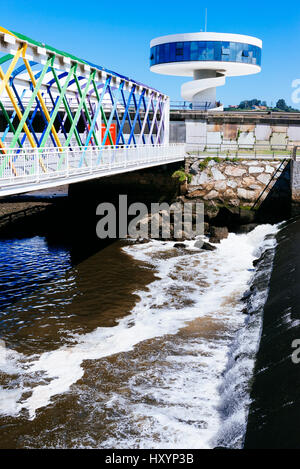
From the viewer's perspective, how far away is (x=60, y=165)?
13.4 metres

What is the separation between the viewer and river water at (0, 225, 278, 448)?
26.6 ft

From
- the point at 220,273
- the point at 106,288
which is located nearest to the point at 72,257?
the point at 106,288

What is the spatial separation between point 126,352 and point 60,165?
5.75 m

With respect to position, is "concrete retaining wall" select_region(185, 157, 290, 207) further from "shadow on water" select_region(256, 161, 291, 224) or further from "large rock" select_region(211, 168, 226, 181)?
"shadow on water" select_region(256, 161, 291, 224)

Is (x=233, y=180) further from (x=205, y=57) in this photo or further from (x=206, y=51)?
(x=206, y=51)

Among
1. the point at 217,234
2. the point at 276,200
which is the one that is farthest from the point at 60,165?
the point at 276,200

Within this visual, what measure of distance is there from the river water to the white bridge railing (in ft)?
12.9

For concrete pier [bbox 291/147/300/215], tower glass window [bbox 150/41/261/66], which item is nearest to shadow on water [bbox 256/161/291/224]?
concrete pier [bbox 291/147/300/215]

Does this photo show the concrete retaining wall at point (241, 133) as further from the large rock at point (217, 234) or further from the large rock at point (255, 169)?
the large rock at point (217, 234)

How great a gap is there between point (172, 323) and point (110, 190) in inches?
623

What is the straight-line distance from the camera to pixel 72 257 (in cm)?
1998

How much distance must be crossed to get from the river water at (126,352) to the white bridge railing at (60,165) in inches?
155

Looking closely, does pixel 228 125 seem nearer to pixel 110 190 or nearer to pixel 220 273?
pixel 110 190

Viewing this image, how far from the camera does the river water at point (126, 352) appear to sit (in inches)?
320
